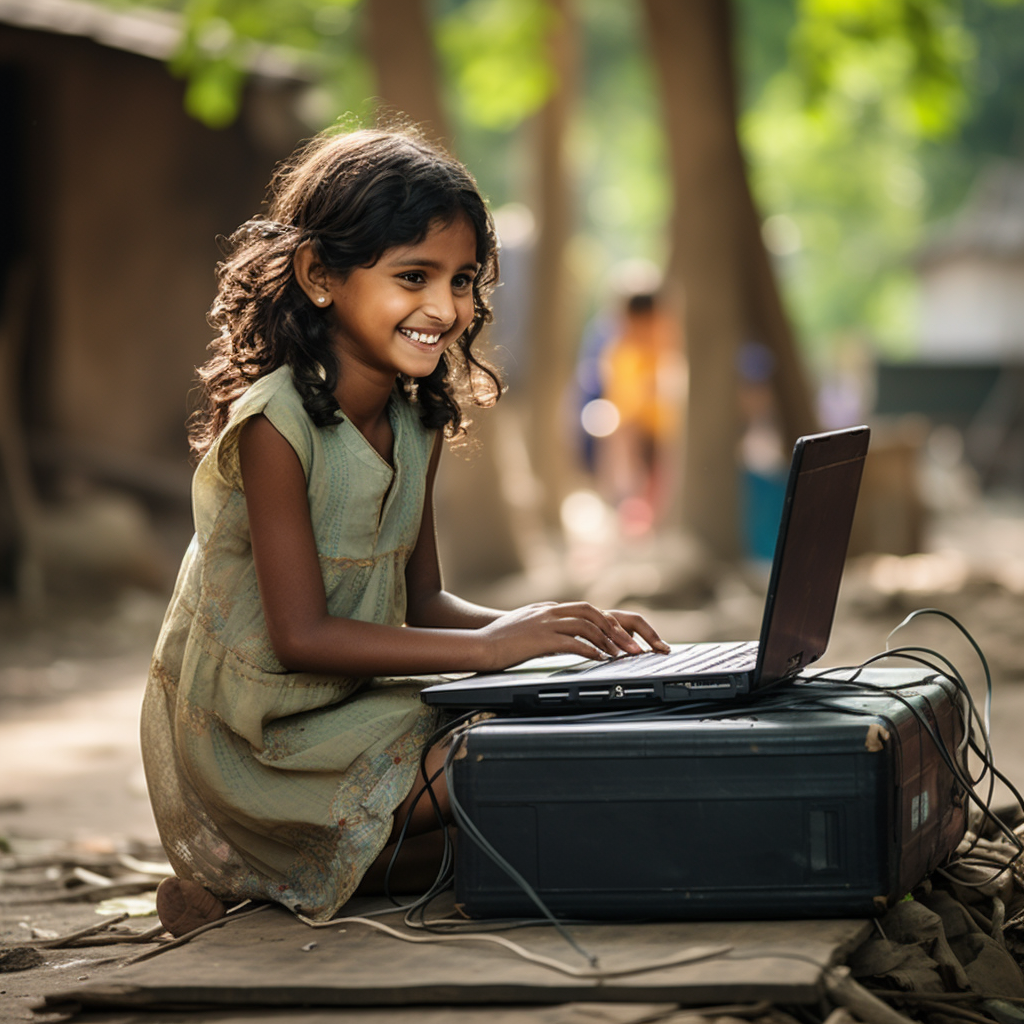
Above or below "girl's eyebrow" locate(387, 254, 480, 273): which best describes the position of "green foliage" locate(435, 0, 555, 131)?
above

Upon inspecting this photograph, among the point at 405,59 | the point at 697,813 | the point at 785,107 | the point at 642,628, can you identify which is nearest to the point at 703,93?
the point at 405,59

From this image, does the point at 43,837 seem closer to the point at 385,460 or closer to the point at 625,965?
the point at 385,460

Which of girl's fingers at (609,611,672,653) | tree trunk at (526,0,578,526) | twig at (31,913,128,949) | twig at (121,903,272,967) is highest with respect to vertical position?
tree trunk at (526,0,578,526)

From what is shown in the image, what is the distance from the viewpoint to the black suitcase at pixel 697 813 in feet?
7.42

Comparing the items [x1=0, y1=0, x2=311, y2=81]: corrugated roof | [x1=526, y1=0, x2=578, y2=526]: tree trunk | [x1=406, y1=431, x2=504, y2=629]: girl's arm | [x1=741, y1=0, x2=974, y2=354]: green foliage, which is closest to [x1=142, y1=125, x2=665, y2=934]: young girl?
[x1=406, y1=431, x2=504, y2=629]: girl's arm

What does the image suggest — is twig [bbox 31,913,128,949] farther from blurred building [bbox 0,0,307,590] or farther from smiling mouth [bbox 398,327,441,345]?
blurred building [bbox 0,0,307,590]

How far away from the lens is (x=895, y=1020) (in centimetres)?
206

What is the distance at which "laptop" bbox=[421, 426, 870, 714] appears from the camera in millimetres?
2336

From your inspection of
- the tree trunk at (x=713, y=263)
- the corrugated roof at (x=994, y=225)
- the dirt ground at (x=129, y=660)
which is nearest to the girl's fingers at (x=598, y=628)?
the dirt ground at (x=129, y=660)

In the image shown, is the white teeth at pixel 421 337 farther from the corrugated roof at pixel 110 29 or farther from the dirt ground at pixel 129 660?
the corrugated roof at pixel 110 29

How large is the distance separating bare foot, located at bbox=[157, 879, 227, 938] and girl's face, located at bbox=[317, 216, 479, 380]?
37.7 inches

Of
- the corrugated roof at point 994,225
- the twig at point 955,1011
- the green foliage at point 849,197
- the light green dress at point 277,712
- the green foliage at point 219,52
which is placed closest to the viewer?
the twig at point 955,1011

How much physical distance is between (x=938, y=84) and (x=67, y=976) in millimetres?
7141

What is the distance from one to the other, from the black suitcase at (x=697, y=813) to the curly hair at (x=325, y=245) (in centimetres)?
76
